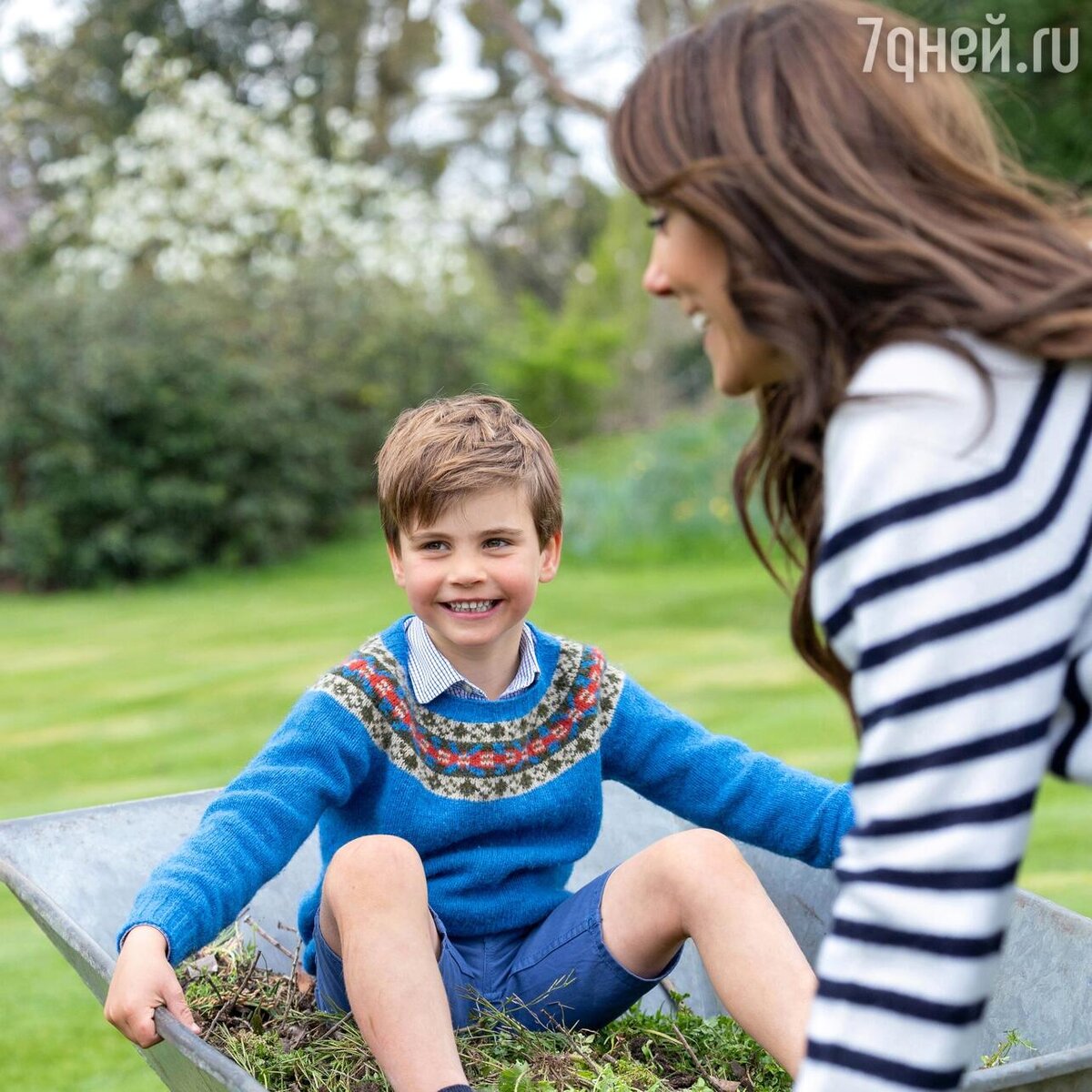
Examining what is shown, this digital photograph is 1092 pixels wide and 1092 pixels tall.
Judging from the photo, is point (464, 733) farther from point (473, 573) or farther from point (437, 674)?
point (473, 573)

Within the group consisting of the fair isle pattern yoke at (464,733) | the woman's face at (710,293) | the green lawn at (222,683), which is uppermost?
the woman's face at (710,293)

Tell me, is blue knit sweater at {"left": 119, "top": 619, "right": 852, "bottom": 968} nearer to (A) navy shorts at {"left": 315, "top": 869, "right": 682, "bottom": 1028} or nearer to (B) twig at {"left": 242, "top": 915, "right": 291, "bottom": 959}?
(A) navy shorts at {"left": 315, "top": 869, "right": 682, "bottom": 1028}

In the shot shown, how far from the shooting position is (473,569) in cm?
196

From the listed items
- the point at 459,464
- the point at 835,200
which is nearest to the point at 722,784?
the point at 459,464

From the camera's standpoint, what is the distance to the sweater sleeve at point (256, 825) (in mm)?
1677

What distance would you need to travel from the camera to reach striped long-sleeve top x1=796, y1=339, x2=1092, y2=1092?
3.43ft

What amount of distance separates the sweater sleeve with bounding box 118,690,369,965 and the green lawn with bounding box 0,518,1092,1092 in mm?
1165

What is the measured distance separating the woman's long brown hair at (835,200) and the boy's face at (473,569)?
809mm

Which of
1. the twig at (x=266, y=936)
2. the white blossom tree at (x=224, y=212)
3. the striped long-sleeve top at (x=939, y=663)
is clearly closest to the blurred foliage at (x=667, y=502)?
the white blossom tree at (x=224, y=212)

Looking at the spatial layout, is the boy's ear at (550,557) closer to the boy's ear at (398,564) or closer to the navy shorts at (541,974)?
the boy's ear at (398,564)

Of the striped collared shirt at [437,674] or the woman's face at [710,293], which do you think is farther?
the striped collared shirt at [437,674]

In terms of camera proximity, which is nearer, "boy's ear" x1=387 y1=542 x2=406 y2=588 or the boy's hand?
the boy's hand

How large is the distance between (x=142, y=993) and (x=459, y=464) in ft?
2.55

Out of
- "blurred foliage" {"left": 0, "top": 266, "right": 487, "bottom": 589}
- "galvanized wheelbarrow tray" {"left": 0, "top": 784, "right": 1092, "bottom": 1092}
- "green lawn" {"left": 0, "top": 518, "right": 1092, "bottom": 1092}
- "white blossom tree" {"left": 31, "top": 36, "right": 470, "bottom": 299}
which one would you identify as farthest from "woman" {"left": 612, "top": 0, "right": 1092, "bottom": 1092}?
"white blossom tree" {"left": 31, "top": 36, "right": 470, "bottom": 299}
